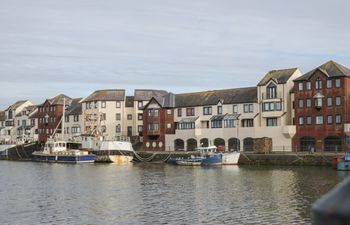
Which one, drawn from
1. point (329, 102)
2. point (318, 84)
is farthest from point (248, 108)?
point (329, 102)

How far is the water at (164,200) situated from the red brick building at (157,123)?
171 ft

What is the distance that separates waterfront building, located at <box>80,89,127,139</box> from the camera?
11631 centimetres

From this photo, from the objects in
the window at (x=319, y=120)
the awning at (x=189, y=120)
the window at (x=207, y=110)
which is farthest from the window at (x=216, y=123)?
the window at (x=319, y=120)

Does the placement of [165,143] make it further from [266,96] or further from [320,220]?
[320,220]

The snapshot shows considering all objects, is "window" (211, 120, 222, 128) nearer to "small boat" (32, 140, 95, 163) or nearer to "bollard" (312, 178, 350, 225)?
"small boat" (32, 140, 95, 163)

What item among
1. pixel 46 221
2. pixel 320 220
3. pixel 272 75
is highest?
pixel 272 75

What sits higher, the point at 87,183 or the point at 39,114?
the point at 39,114

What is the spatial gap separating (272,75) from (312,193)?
189 feet

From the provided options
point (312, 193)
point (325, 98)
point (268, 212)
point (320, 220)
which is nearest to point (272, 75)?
point (325, 98)

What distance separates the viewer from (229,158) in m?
78.2

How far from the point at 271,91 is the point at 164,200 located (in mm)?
59404

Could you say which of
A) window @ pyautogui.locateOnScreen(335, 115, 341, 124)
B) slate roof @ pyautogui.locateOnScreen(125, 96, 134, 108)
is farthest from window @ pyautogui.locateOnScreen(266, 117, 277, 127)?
slate roof @ pyautogui.locateOnScreen(125, 96, 134, 108)

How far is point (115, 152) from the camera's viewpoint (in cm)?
9206

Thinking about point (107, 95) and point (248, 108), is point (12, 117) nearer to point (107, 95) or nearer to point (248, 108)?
point (107, 95)
